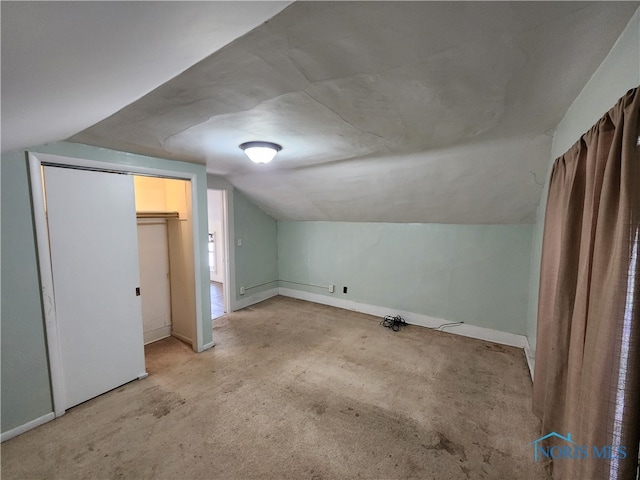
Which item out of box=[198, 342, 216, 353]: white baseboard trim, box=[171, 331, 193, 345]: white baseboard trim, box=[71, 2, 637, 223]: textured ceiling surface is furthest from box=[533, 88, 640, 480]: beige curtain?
box=[171, 331, 193, 345]: white baseboard trim

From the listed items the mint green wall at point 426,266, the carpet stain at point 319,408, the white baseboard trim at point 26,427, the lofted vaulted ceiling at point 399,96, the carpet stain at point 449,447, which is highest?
the lofted vaulted ceiling at point 399,96

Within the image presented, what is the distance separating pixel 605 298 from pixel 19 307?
3275 mm

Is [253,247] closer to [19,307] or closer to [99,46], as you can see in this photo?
[19,307]

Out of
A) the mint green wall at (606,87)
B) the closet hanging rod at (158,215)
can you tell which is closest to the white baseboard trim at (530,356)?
the mint green wall at (606,87)

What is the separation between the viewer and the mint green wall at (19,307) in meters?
1.85

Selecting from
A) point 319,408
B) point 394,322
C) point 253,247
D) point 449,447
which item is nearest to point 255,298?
point 253,247

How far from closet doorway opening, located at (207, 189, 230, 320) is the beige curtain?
396 centimetres

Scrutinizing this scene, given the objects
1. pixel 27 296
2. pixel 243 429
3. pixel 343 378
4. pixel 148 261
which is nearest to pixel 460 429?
pixel 343 378

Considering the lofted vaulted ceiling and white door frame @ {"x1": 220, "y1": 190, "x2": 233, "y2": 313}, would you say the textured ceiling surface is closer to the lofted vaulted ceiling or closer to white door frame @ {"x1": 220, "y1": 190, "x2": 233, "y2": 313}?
the lofted vaulted ceiling

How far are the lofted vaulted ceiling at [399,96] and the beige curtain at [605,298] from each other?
38cm

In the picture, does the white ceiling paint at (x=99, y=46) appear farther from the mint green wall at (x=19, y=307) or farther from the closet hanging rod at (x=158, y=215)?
the closet hanging rod at (x=158, y=215)

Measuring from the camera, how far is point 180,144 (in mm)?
2203

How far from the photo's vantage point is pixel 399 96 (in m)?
1.42

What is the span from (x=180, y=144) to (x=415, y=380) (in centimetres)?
297
